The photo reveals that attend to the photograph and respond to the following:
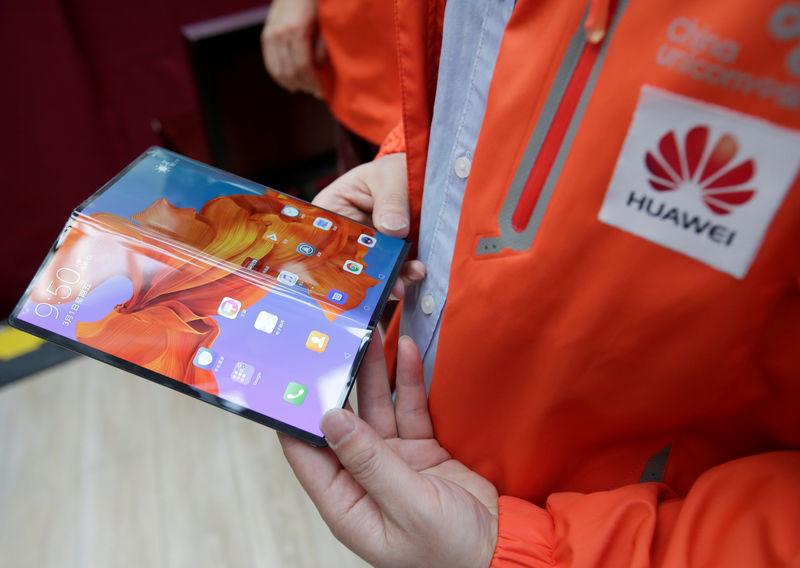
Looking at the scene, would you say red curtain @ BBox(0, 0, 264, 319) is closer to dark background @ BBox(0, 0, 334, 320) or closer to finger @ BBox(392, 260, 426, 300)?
dark background @ BBox(0, 0, 334, 320)

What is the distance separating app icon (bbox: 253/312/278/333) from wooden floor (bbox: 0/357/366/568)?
66 centimetres

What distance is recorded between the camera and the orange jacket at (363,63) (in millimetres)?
696

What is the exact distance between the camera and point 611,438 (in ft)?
1.46

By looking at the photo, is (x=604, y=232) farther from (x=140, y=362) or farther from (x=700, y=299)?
(x=140, y=362)

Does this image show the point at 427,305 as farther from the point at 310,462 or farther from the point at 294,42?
the point at 294,42

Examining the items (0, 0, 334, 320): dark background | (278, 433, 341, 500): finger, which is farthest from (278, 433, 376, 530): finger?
(0, 0, 334, 320): dark background

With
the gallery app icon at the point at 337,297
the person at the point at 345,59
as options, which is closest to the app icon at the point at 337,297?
the gallery app icon at the point at 337,297

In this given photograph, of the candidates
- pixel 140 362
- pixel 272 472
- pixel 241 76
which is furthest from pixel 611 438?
pixel 241 76

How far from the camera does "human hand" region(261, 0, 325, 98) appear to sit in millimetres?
831

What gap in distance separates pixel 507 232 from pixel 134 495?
38.3 inches

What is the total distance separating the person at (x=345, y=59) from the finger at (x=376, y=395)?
39 centimetres

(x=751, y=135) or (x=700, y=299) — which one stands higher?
(x=751, y=135)

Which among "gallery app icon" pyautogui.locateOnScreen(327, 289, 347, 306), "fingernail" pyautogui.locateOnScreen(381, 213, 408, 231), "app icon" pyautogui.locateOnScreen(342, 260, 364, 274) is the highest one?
"fingernail" pyautogui.locateOnScreen(381, 213, 408, 231)

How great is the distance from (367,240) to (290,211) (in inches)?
3.7
